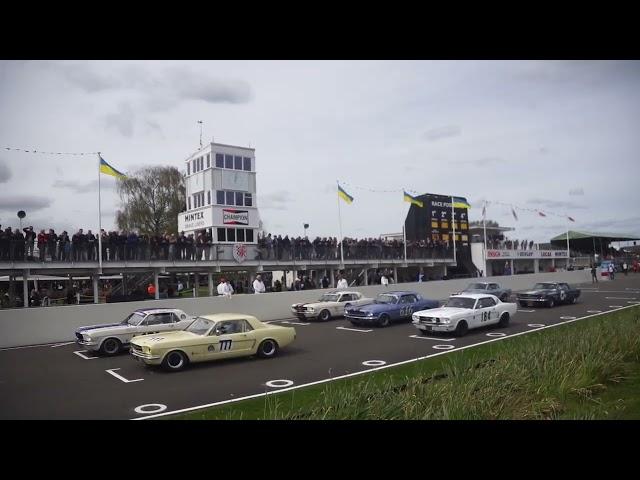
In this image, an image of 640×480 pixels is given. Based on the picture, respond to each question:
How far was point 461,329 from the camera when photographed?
15852 mm

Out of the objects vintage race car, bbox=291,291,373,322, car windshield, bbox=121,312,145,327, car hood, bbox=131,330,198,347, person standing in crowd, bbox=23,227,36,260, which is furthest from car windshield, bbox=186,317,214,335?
person standing in crowd, bbox=23,227,36,260

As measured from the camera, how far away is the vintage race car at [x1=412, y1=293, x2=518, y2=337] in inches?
616

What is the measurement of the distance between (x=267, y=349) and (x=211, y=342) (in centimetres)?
172

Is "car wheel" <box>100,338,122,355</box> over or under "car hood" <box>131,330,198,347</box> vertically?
under

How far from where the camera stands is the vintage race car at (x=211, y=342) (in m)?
11.5

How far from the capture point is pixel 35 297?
25.0 meters

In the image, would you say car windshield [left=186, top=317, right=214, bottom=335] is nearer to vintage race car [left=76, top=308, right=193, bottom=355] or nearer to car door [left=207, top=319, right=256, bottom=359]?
car door [left=207, top=319, right=256, bottom=359]

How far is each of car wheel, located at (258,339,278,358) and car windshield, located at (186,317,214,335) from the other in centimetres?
153

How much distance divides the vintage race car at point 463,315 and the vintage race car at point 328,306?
16.9ft

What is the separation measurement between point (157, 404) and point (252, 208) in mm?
26062

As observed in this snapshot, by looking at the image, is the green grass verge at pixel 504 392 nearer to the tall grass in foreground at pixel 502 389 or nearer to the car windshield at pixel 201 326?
the tall grass in foreground at pixel 502 389

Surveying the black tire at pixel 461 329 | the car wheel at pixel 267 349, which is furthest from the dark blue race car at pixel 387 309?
the car wheel at pixel 267 349
